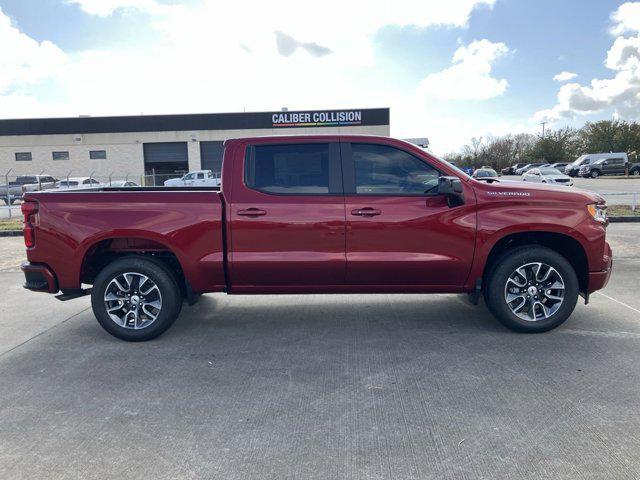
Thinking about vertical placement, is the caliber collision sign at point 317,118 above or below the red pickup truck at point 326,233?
above

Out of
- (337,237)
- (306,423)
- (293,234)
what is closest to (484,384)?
(306,423)

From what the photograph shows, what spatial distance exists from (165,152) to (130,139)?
2908 millimetres

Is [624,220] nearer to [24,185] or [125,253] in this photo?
[125,253]

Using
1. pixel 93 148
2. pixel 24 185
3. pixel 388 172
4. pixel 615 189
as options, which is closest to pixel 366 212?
pixel 388 172

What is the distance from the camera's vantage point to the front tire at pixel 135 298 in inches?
194

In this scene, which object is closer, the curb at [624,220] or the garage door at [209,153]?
the curb at [624,220]

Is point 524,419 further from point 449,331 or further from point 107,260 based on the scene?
point 107,260

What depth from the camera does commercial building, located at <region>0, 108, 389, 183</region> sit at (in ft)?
132

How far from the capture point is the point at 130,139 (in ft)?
134

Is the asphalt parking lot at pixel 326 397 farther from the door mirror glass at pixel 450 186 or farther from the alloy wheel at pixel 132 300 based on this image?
the door mirror glass at pixel 450 186

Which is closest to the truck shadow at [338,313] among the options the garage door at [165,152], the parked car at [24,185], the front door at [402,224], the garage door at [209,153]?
the front door at [402,224]

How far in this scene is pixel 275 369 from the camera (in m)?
4.22

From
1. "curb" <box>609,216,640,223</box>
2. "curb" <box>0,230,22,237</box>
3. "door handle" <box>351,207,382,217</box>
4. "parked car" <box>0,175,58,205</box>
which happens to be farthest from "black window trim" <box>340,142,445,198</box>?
"parked car" <box>0,175,58,205</box>

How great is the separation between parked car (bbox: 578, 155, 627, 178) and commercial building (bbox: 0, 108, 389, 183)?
20205 millimetres
